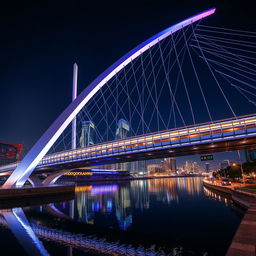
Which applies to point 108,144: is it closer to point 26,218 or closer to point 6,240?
point 26,218

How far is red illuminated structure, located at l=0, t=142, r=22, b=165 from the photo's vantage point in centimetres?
15916

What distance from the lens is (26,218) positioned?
1902 cm

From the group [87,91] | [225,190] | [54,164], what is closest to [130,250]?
[87,91]

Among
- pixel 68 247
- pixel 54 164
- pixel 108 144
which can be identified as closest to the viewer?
pixel 68 247

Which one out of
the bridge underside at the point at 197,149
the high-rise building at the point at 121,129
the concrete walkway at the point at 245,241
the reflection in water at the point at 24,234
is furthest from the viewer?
the high-rise building at the point at 121,129

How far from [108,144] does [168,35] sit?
20.3m

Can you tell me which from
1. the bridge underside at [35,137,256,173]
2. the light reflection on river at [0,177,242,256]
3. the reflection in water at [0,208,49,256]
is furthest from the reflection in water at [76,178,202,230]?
the bridge underside at [35,137,256,173]

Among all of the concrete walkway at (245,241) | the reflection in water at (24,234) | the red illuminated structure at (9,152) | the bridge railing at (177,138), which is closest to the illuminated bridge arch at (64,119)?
the bridge railing at (177,138)

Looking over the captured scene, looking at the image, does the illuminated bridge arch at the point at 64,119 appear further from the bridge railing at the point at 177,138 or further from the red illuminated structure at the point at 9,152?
the red illuminated structure at the point at 9,152

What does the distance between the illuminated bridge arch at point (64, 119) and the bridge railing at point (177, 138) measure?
673 cm

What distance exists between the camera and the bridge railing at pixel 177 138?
20359mm

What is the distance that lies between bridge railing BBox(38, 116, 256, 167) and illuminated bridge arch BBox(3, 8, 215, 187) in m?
6.73

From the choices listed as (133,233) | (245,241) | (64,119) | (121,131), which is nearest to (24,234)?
(133,233)

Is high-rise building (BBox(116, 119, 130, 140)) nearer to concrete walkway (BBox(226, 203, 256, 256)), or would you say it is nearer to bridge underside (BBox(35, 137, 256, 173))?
bridge underside (BBox(35, 137, 256, 173))
